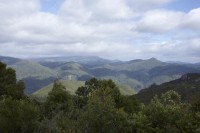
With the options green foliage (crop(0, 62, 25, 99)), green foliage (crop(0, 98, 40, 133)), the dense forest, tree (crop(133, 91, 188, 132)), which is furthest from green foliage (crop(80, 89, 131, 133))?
green foliage (crop(0, 62, 25, 99))

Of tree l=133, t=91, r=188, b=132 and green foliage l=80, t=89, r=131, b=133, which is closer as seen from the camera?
green foliage l=80, t=89, r=131, b=133

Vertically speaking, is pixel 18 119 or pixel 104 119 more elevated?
pixel 104 119

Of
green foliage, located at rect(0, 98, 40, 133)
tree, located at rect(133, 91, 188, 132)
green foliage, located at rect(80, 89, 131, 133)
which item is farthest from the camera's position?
green foliage, located at rect(0, 98, 40, 133)

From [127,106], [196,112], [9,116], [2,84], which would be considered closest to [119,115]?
[196,112]

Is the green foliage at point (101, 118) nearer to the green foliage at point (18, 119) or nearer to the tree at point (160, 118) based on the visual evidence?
the tree at point (160, 118)

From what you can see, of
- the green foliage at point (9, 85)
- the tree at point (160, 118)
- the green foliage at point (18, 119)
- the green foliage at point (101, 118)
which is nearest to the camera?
the green foliage at point (101, 118)

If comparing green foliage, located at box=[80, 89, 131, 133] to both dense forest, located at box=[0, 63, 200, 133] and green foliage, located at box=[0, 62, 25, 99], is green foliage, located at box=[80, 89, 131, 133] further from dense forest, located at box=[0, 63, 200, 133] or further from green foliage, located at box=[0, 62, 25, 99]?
green foliage, located at box=[0, 62, 25, 99]

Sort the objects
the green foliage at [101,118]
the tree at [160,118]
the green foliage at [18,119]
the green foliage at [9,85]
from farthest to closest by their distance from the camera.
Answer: the green foliage at [9,85] → the green foliage at [18,119] → the tree at [160,118] → the green foliage at [101,118]

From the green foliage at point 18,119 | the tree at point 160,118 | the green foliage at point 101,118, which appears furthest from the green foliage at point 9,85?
the tree at point 160,118

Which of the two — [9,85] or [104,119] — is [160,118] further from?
[9,85]

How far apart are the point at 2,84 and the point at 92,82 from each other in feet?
89.0

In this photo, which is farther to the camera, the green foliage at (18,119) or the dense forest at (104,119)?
the green foliage at (18,119)

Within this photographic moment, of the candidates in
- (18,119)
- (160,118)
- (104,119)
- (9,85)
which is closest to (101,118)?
(104,119)

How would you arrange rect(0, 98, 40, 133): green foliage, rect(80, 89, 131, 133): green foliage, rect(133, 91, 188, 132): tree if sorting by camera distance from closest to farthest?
rect(80, 89, 131, 133): green foliage
rect(133, 91, 188, 132): tree
rect(0, 98, 40, 133): green foliage
